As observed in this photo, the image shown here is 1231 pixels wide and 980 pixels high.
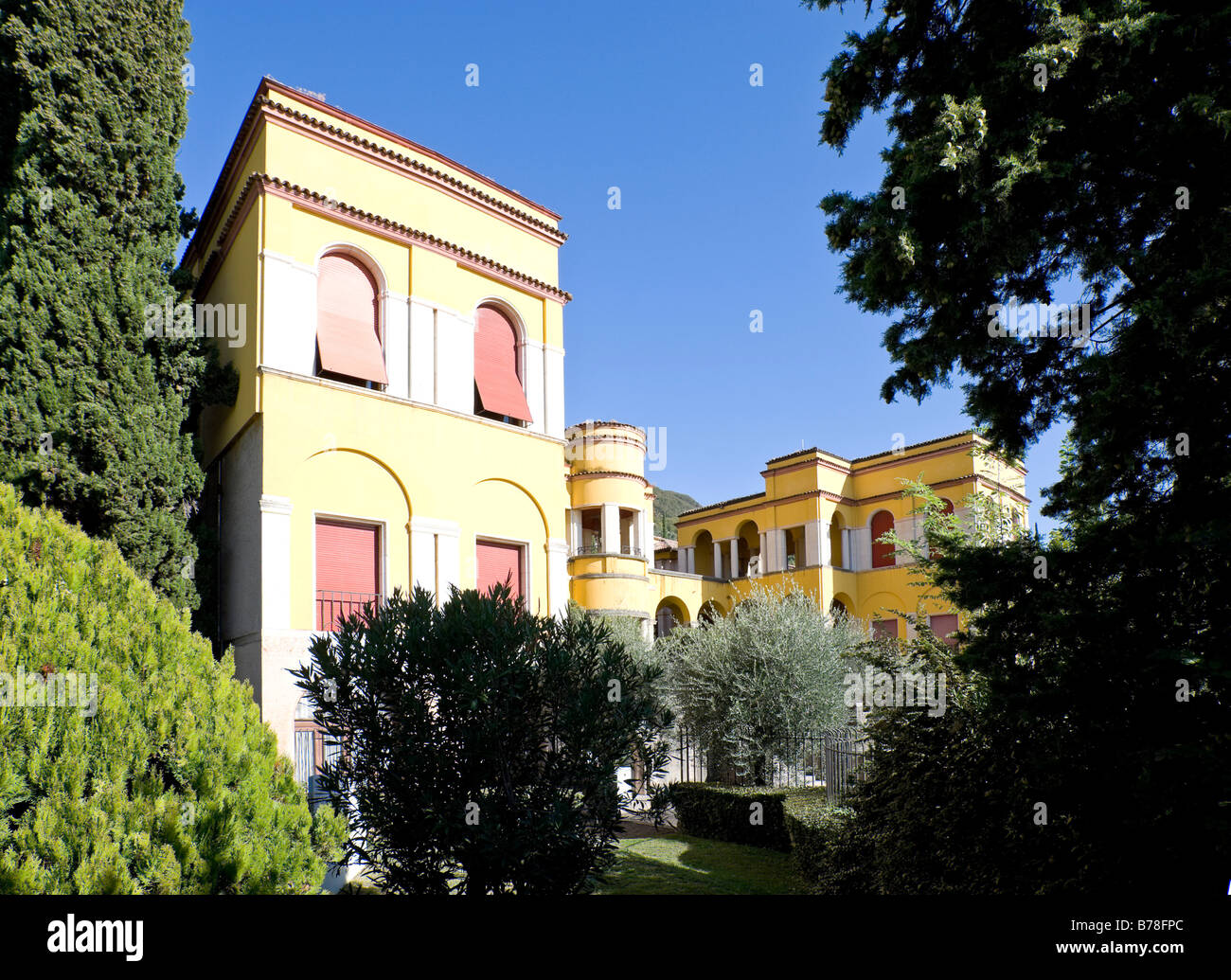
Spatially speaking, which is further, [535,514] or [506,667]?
[535,514]

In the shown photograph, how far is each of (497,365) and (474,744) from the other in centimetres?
1102

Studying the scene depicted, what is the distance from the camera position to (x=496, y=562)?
15.1 meters

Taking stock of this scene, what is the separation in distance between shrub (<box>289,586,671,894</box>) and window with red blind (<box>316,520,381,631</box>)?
713 centimetres

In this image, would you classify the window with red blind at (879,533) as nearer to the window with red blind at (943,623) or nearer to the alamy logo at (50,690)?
the window with red blind at (943,623)

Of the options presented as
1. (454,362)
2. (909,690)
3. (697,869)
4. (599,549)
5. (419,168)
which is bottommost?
(697,869)

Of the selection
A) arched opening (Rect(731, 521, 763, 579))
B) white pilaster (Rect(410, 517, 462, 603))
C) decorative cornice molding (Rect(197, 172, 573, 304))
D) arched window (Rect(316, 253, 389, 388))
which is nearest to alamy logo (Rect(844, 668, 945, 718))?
white pilaster (Rect(410, 517, 462, 603))

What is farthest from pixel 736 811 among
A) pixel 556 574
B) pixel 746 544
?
pixel 746 544

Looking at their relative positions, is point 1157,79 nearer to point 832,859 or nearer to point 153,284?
point 832,859

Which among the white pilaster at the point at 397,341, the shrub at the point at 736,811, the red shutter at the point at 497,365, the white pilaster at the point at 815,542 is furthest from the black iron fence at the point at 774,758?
the white pilaster at the point at 815,542

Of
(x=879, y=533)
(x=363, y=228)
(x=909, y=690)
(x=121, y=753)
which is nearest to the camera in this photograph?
(x=121, y=753)

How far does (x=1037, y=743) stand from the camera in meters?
6.60
